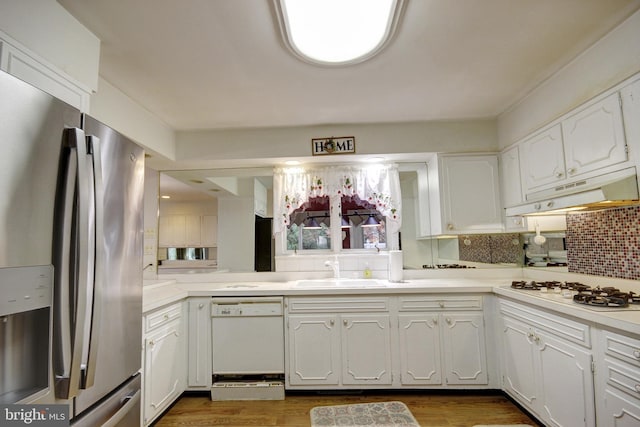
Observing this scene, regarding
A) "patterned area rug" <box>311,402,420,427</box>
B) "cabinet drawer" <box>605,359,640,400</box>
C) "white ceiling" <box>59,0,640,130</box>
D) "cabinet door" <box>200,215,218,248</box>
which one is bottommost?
"patterned area rug" <box>311,402,420,427</box>

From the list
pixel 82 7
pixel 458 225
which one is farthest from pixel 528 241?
pixel 82 7

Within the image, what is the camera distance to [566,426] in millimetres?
1747

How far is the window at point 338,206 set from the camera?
129 inches

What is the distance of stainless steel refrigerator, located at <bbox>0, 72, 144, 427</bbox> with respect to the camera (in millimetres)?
815

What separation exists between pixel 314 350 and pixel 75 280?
1.97 m

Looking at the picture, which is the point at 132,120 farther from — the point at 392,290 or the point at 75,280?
the point at 392,290

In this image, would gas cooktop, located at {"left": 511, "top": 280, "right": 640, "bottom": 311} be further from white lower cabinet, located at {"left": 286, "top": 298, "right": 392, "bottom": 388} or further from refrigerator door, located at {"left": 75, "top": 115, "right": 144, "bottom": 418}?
refrigerator door, located at {"left": 75, "top": 115, "right": 144, "bottom": 418}

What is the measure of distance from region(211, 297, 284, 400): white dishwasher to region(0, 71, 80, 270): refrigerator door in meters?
1.83

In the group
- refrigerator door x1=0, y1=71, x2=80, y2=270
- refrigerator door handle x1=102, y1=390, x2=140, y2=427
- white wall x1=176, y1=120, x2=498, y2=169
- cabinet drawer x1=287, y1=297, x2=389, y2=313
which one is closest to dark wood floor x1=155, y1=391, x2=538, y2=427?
cabinet drawer x1=287, y1=297, x2=389, y2=313

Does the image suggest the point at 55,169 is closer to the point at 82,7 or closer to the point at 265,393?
the point at 82,7

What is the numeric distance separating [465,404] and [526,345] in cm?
69

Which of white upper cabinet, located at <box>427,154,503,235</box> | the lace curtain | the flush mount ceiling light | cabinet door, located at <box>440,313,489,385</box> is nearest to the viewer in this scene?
the flush mount ceiling light

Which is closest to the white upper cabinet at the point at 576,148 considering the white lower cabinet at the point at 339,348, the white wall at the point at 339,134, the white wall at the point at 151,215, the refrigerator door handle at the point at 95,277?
the white wall at the point at 339,134

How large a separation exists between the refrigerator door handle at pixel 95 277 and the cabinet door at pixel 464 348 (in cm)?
233
